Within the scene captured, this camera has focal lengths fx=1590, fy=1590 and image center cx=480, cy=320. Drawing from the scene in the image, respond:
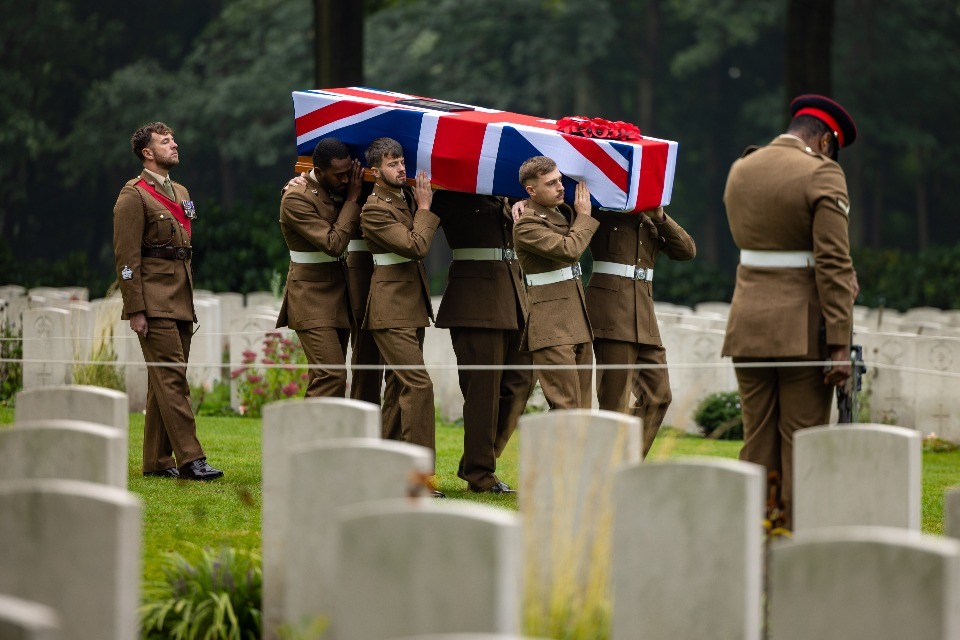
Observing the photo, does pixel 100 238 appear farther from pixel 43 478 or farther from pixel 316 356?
pixel 43 478

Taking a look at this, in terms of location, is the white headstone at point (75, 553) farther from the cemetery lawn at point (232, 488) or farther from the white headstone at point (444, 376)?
the white headstone at point (444, 376)

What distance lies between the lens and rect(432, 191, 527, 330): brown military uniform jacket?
8.14m

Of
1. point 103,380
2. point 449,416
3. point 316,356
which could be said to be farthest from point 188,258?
point 449,416

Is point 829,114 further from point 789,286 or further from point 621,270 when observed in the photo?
point 621,270

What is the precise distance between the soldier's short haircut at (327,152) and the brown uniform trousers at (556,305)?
3.41 ft

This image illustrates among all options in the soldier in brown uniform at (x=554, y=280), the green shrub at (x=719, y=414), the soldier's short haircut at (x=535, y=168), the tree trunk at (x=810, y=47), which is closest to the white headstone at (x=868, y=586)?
the soldier in brown uniform at (x=554, y=280)

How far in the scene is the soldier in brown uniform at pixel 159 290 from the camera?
819 cm

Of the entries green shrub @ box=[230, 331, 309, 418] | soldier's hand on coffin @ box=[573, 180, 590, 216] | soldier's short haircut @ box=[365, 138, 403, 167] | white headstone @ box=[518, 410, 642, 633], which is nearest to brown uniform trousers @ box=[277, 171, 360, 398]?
soldier's short haircut @ box=[365, 138, 403, 167]

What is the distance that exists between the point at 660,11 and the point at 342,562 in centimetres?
3475

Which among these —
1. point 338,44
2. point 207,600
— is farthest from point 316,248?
point 338,44

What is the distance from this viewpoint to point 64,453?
478cm

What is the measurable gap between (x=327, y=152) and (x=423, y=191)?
0.54 m

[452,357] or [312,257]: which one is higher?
[312,257]

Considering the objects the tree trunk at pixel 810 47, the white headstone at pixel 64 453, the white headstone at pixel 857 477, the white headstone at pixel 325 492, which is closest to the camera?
the white headstone at pixel 325 492
